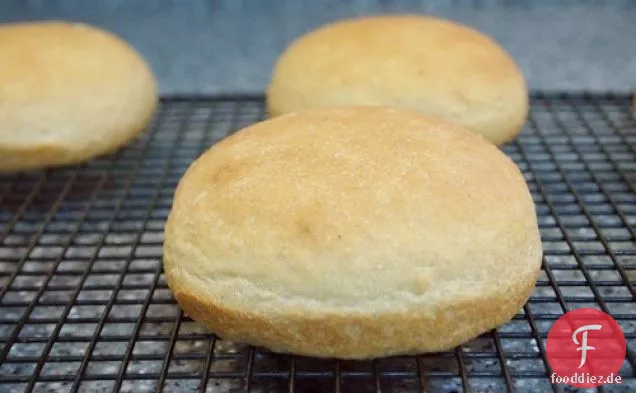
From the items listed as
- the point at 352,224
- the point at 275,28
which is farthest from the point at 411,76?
the point at 275,28

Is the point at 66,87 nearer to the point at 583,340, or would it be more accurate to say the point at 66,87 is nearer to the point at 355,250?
the point at 355,250

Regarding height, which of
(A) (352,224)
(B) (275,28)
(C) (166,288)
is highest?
(A) (352,224)

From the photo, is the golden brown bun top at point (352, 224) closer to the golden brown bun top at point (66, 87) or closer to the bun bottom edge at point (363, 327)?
the bun bottom edge at point (363, 327)

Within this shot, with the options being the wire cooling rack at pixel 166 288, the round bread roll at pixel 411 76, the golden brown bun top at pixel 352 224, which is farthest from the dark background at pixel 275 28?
the golden brown bun top at pixel 352 224

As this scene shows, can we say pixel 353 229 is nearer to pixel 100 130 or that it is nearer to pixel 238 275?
pixel 238 275

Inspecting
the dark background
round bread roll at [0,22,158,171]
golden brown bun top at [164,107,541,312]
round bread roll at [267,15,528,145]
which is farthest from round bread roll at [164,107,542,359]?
the dark background

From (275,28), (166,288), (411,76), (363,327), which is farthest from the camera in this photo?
(275,28)

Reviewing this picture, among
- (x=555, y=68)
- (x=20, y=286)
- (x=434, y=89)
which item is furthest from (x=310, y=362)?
(x=555, y=68)

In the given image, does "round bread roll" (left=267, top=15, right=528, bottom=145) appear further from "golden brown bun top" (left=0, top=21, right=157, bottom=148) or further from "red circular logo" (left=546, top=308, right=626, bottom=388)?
"red circular logo" (left=546, top=308, right=626, bottom=388)
